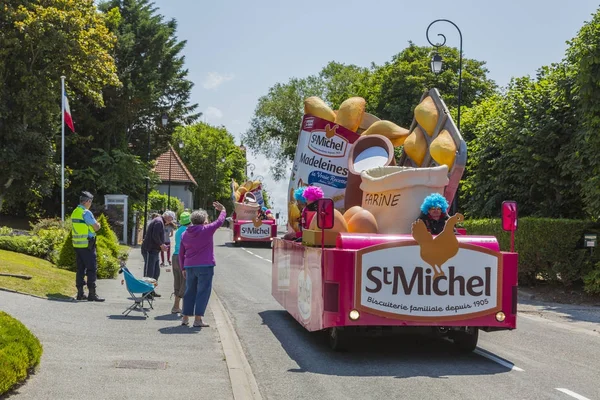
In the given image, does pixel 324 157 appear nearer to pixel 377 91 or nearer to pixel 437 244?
pixel 437 244

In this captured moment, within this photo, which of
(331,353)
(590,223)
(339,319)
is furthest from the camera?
(590,223)

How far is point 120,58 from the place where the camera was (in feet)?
145

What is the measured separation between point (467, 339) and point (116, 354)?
14.8ft

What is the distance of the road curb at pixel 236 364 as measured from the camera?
764cm

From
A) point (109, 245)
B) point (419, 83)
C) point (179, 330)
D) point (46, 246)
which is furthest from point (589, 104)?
point (419, 83)

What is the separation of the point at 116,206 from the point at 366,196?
99.3ft

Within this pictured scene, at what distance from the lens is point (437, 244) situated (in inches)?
369

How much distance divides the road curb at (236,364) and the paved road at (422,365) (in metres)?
0.13

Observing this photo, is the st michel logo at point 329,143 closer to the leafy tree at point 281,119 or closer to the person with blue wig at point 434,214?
the person with blue wig at point 434,214

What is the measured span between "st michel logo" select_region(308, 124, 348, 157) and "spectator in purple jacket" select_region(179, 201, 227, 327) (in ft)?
10.6

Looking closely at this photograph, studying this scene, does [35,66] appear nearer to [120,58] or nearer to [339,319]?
[120,58]

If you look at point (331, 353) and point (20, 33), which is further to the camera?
point (20, 33)

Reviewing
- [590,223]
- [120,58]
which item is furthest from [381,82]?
[590,223]

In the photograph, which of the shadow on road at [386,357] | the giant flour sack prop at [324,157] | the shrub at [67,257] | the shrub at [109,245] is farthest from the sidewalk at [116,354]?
the shrub at [109,245]
